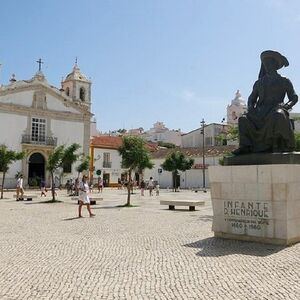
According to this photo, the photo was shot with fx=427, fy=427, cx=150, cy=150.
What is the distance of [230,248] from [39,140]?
37.4 m

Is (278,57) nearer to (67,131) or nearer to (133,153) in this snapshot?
(133,153)

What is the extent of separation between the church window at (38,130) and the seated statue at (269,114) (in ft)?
118

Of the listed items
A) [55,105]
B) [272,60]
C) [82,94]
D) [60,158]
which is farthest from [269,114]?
[82,94]

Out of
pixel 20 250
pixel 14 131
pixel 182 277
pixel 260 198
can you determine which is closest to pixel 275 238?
pixel 260 198

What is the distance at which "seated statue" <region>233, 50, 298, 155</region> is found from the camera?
816 centimetres

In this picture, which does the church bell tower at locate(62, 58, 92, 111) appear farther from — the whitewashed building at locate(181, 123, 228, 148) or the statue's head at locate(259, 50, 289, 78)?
the statue's head at locate(259, 50, 289, 78)

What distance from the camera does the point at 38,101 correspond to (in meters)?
42.6

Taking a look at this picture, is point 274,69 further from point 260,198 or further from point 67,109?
point 67,109

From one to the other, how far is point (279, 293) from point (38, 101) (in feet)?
133

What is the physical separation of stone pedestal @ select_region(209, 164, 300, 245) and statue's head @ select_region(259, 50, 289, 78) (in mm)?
2242

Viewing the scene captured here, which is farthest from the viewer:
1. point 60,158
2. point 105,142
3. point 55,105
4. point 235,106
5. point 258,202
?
point 235,106

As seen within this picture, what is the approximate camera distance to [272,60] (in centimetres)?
877

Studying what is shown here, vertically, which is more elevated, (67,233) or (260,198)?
(260,198)

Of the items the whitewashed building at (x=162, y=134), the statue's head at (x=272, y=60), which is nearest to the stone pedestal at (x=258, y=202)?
the statue's head at (x=272, y=60)
